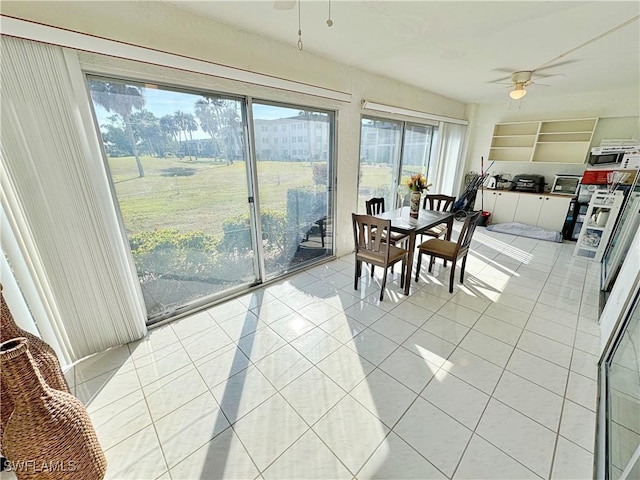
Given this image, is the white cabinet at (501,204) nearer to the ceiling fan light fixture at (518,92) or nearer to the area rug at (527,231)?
the area rug at (527,231)

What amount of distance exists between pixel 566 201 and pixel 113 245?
20.8 ft

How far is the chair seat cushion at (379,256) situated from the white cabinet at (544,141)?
13.4 feet

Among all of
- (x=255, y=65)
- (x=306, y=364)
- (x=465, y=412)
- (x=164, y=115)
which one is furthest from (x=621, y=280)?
(x=164, y=115)

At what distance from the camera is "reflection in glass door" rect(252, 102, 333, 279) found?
2.65 m

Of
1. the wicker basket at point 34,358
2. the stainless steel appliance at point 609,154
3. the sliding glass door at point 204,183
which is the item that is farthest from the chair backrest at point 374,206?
the stainless steel appliance at point 609,154

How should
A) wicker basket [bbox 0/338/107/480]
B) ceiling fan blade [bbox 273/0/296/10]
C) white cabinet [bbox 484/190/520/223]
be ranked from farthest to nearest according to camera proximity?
white cabinet [bbox 484/190/520/223], ceiling fan blade [bbox 273/0/296/10], wicker basket [bbox 0/338/107/480]

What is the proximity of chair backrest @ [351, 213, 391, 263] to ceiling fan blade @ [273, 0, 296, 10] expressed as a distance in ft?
5.34

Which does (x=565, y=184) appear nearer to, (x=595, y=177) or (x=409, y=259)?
(x=595, y=177)

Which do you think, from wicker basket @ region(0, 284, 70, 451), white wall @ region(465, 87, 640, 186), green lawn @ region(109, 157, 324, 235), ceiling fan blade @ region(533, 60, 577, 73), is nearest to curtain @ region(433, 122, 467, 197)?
white wall @ region(465, 87, 640, 186)

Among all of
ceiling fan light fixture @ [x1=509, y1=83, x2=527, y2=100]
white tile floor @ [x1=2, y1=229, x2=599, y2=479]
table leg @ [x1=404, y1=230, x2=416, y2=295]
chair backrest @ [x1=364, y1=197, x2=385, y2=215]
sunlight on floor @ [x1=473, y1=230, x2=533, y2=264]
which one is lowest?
white tile floor @ [x1=2, y1=229, x2=599, y2=479]

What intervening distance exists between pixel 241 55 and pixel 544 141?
543 centimetres

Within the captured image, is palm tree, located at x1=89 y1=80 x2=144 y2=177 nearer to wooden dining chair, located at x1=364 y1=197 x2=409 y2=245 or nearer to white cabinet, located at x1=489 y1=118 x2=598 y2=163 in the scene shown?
wooden dining chair, located at x1=364 y1=197 x2=409 y2=245

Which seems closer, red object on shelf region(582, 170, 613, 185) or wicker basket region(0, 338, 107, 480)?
wicker basket region(0, 338, 107, 480)

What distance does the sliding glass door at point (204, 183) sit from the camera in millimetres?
1910
